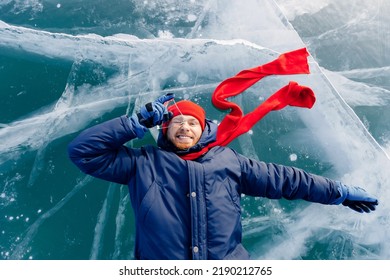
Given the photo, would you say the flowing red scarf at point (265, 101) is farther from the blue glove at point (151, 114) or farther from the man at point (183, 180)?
the blue glove at point (151, 114)

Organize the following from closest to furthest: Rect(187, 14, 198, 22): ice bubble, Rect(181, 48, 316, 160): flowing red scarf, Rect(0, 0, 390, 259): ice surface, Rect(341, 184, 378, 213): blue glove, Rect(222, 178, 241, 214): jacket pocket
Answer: Rect(222, 178, 241, 214): jacket pocket < Rect(341, 184, 378, 213): blue glove < Rect(181, 48, 316, 160): flowing red scarf < Rect(0, 0, 390, 259): ice surface < Rect(187, 14, 198, 22): ice bubble

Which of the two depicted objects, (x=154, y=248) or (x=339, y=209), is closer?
(x=154, y=248)

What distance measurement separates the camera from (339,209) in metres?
2.12

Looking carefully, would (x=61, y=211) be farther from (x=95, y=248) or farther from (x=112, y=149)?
(x=112, y=149)

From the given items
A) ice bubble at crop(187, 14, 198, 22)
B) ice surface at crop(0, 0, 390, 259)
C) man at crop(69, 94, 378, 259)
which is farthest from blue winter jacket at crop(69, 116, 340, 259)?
ice bubble at crop(187, 14, 198, 22)

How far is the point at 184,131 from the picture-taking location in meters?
1.72

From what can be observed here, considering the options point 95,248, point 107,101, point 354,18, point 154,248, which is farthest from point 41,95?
point 354,18

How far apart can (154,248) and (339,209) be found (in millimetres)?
1106

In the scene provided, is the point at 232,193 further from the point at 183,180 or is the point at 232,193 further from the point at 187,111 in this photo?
the point at 187,111

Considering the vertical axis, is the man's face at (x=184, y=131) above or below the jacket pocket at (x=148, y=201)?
above

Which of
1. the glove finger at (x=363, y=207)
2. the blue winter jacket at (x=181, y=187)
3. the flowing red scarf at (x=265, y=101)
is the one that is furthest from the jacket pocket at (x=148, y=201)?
the glove finger at (x=363, y=207)

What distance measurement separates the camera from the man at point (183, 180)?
1.58 meters

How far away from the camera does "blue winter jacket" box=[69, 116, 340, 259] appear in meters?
1.58

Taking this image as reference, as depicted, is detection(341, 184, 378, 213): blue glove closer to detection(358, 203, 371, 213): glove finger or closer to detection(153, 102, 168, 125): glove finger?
detection(358, 203, 371, 213): glove finger
